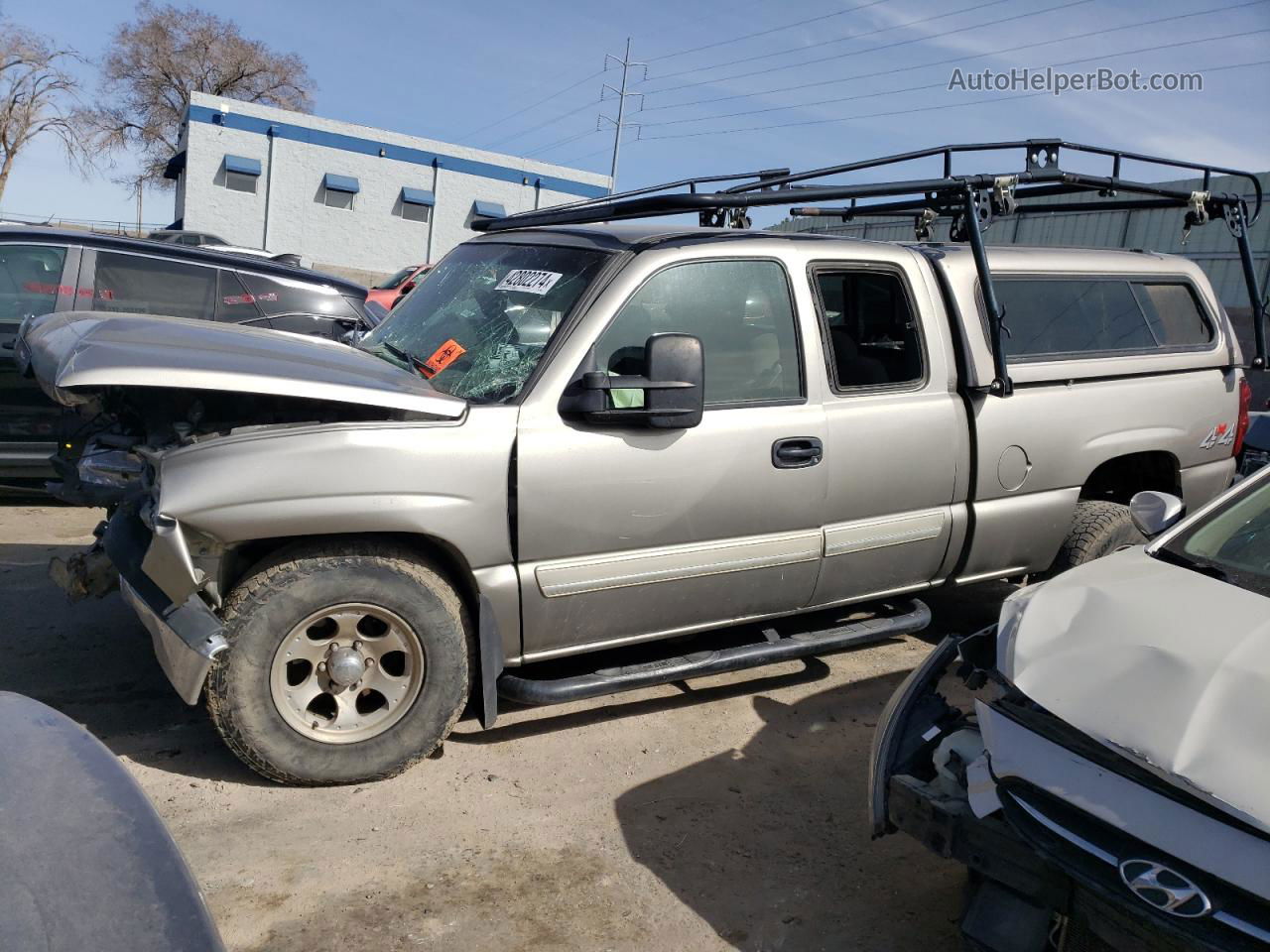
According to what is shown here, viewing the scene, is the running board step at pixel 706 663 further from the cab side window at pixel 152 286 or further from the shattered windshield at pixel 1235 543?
the cab side window at pixel 152 286

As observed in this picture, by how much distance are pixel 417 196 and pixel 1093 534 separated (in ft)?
115

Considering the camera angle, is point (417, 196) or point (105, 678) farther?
point (417, 196)

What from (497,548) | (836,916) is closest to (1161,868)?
(836,916)

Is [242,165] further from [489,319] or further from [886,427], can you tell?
[886,427]

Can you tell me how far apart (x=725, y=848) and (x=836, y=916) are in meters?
0.43

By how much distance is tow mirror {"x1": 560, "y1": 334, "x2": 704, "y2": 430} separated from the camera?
361cm

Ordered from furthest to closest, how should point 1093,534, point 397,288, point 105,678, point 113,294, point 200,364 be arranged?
point 397,288 → point 113,294 → point 1093,534 → point 105,678 → point 200,364

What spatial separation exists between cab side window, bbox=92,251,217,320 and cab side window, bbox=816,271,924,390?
4424 millimetres

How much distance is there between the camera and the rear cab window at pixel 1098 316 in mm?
4957

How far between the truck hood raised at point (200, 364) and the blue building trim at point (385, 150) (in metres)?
31.1

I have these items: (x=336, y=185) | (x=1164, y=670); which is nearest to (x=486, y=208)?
(x=336, y=185)

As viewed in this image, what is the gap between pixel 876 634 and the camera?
443cm

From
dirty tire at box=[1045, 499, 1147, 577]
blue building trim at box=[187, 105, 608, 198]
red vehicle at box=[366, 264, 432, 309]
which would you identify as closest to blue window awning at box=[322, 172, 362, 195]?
blue building trim at box=[187, 105, 608, 198]

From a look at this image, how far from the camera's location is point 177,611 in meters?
3.23
